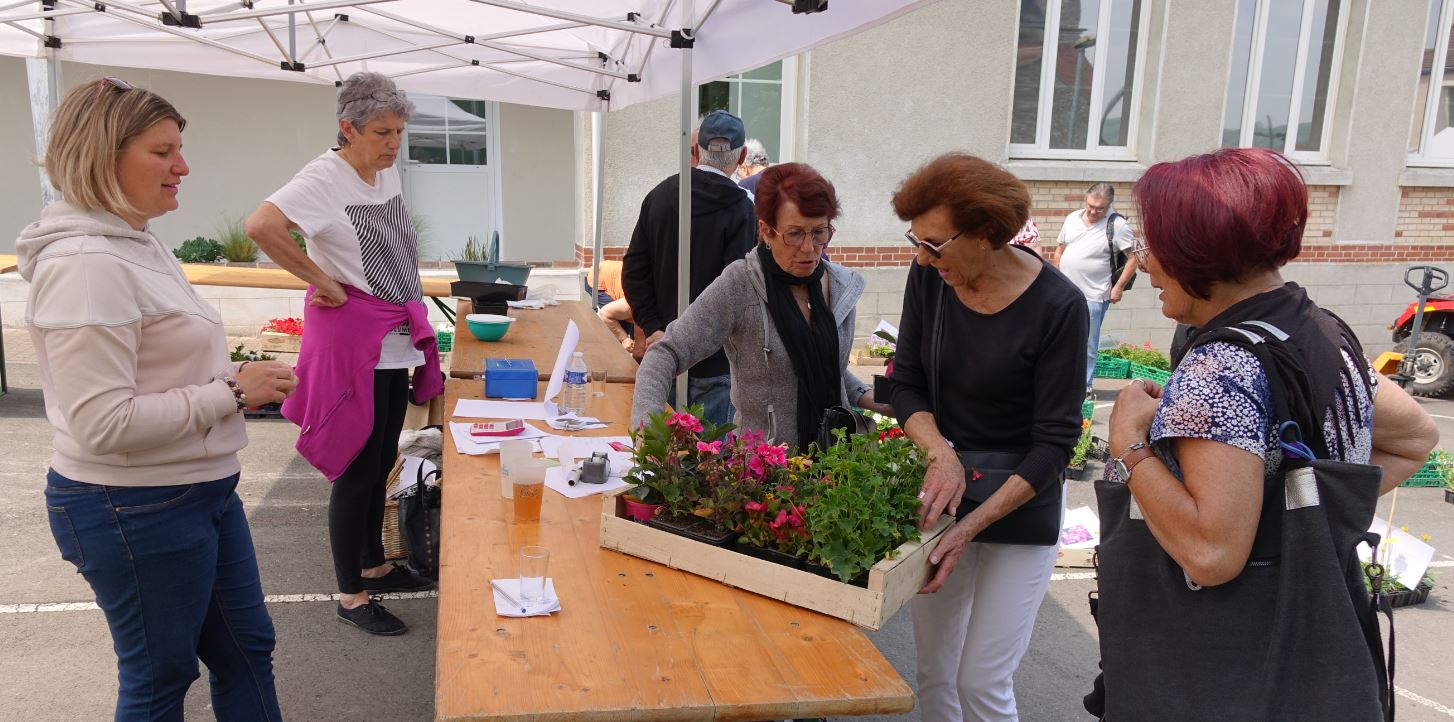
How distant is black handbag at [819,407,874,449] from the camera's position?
2.62 metres

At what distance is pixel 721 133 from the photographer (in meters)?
4.18

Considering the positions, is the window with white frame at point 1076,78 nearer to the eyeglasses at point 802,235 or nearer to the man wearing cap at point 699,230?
the man wearing cap at point 699,230

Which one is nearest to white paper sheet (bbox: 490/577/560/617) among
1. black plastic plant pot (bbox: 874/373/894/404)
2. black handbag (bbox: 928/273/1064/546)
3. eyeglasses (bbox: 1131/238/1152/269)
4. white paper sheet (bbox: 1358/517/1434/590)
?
black handbag (bbox: 928/273/1064/546)

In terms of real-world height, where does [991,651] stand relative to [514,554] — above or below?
below

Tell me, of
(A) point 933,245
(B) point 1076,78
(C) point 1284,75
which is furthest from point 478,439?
(C) point 1284,75

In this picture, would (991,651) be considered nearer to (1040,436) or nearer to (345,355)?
(1040,436)

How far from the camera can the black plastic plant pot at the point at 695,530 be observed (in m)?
2.12

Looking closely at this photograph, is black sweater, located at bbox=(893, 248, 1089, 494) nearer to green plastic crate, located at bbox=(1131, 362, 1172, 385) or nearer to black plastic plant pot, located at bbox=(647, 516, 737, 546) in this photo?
black plastic plant pot, located at bbox=(647, 516, 737, 546)

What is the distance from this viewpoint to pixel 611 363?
4480 millimetres

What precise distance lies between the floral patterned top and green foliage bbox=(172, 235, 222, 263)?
9583mm

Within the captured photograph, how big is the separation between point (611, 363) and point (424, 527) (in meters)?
1.10

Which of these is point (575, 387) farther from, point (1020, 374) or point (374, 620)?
point (1020, 374)

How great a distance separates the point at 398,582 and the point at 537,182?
7169mm

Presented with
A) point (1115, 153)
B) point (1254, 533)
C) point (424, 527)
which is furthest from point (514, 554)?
point (1115, 153)
